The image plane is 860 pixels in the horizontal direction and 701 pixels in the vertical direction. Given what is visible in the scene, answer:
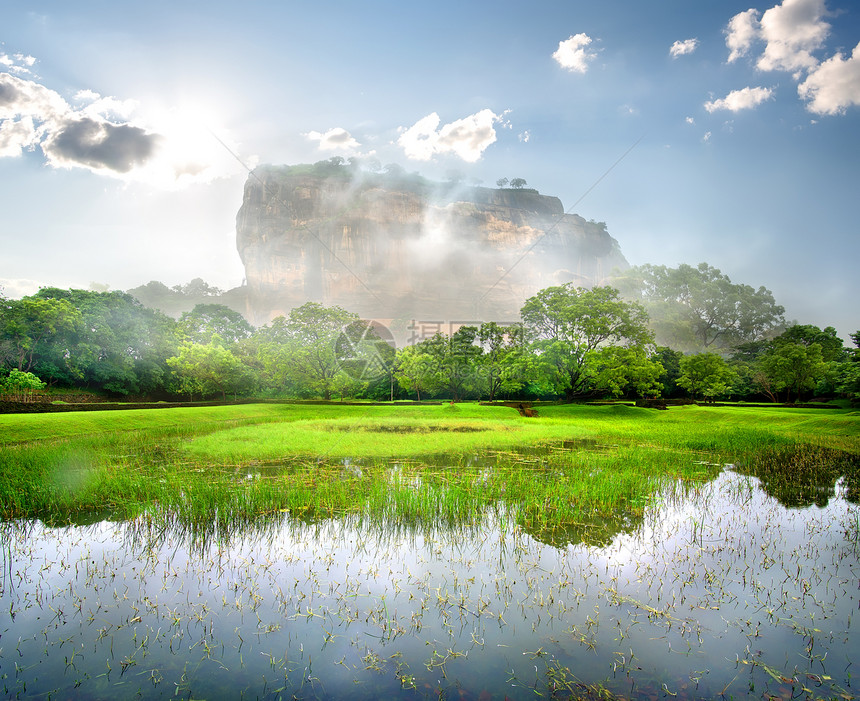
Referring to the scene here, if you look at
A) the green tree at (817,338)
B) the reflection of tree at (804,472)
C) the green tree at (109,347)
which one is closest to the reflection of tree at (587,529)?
the reflection of tree at (804,472)

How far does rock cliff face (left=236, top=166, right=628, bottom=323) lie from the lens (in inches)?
6486

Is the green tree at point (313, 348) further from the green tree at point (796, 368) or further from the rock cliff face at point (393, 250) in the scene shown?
the rock cliff face at point (393, 250)

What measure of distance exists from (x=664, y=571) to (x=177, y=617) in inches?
248

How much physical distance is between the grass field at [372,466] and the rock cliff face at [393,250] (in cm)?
13436

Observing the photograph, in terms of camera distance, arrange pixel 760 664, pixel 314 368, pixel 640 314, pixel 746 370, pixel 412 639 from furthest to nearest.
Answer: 1. pixel 746 370
2. pixel 314 368
3. pixel 640 314
4. pixel 412 639
5. pixel 760 664

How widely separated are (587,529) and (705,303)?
83205 millimetres

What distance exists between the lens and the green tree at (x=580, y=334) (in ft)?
120

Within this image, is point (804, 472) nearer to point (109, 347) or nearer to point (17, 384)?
point (17, 384)

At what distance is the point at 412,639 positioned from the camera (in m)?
4.31

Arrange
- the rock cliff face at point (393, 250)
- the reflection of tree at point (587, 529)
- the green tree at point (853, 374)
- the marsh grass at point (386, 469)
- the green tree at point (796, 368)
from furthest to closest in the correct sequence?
the rock cliff face at point (393, 250) → the green tree at point (796, 368) → the green tree at point (853, 374) → the marsh grass at point (386, 469) → the reflection of tree at point (587, 529)

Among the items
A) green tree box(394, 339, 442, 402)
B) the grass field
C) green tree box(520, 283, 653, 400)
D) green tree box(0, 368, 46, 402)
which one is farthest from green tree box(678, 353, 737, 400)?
green tree box(0, 368, 46, 402)

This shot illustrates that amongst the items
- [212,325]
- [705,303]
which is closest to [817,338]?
[705,303]

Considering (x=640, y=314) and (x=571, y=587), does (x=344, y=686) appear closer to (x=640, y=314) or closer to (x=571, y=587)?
(x=571, y=587)

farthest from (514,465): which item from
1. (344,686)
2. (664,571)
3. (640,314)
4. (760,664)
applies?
(640,314)
